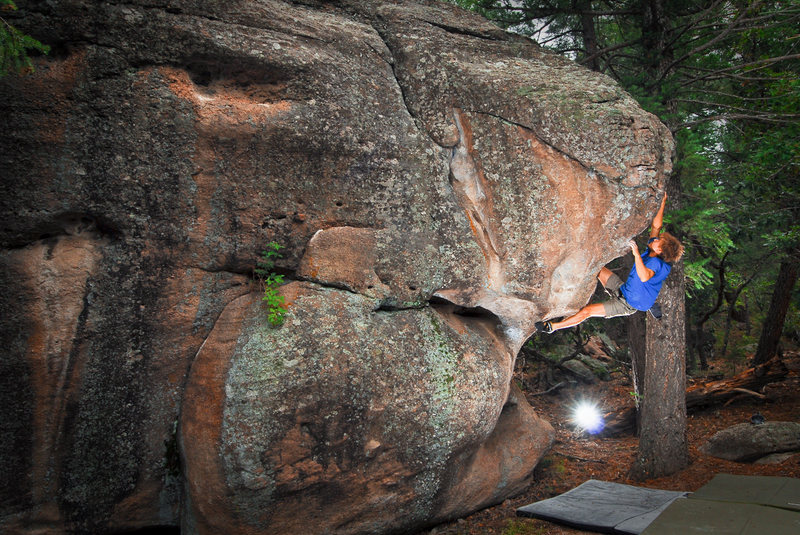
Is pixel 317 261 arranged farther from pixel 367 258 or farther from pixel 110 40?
pixel 110 40

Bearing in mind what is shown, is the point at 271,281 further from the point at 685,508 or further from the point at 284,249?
the point at 685,508

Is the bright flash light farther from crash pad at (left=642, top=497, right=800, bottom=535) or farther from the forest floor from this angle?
crash pad at (left=642, top=497, right=800, bottom=535)

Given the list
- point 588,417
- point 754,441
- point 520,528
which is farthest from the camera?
point 588,417

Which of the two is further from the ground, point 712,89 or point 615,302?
point 712,89

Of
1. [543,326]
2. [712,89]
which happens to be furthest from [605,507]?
[712,89]

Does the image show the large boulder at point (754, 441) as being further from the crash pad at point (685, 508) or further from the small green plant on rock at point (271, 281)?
the small green plant on rock at point (271, 281)

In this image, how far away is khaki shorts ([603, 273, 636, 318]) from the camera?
7199mm

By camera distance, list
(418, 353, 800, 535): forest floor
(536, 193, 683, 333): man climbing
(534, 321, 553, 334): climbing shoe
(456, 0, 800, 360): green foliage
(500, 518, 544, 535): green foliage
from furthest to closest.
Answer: (456, 0, 800, 360): green foliage
(534, 321, 553, 334): climbing shoe
(536, 193, 683, 333): man climbing
(418, 353, 800, 535): forest floor
(500, 518, 544, 535): green foliage

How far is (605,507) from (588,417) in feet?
16.5

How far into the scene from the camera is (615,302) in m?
7.46

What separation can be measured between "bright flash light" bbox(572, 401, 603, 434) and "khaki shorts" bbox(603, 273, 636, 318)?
429 cm

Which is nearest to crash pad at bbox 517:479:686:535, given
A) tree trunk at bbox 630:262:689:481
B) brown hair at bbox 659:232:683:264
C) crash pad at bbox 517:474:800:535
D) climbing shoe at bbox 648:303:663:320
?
crash pad at bbox 517:474:800:535

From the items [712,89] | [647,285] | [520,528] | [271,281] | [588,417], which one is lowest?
[588,417]

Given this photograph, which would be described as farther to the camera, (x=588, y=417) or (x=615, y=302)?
(x=588, y=417)
